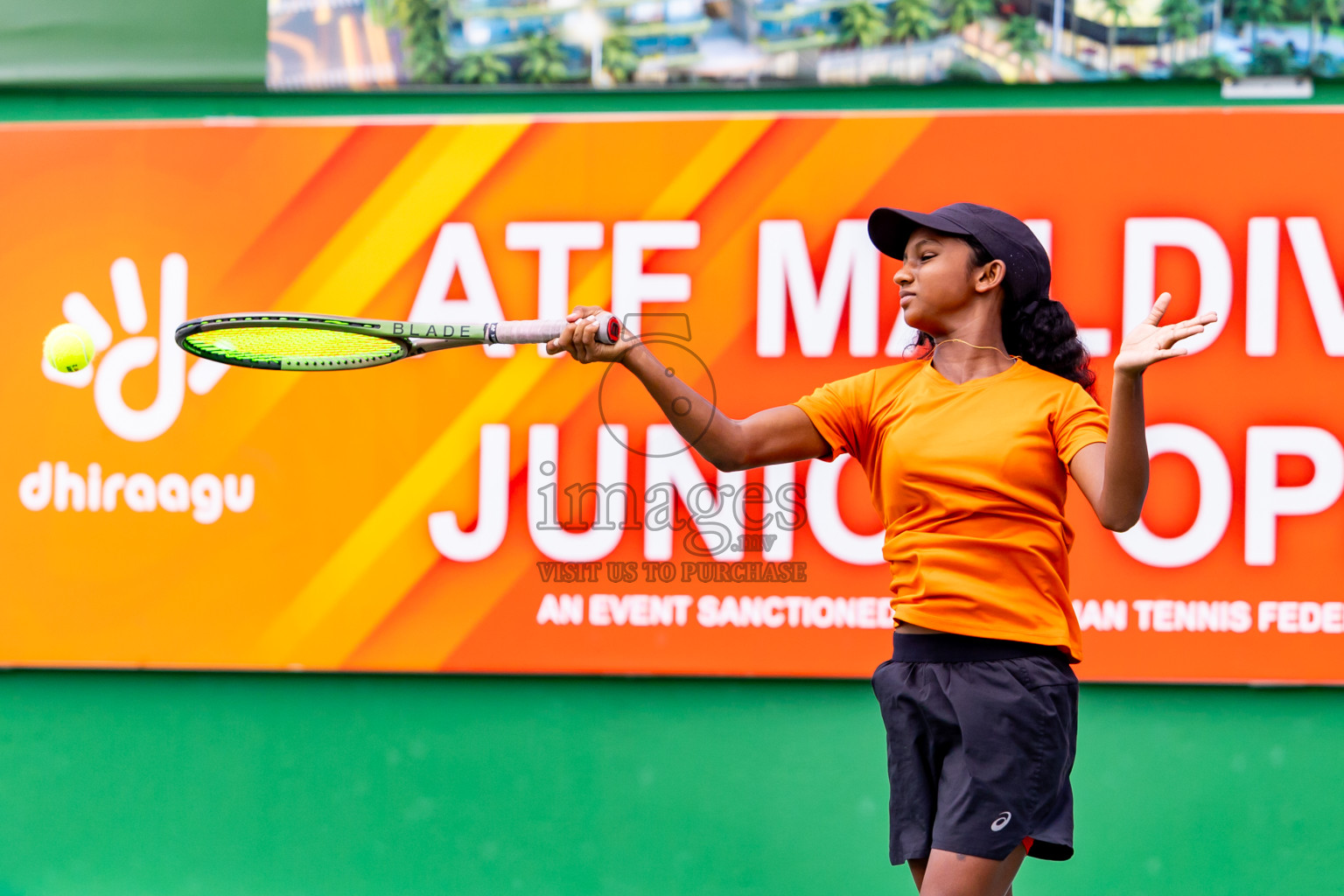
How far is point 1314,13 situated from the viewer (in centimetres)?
355

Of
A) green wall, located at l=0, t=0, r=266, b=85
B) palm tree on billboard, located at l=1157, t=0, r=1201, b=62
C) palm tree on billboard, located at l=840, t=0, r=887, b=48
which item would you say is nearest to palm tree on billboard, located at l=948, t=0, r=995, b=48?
palm tree on billboard, located at l=840, t=0, r=887, b=48

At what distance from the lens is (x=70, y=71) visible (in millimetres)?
3855

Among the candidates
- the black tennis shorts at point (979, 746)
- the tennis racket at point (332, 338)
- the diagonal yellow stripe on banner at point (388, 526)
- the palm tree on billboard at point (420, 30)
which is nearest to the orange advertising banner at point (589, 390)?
the diagonal yellow stripe on banner at point (388, 526)

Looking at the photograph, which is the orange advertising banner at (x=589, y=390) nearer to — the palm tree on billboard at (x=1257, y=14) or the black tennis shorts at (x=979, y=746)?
the palm tree on billboard at (x=1257, y=14)

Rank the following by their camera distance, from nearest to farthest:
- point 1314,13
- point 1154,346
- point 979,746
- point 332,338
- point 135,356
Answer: point 1154,346
point 979,746
point 332,338
point 1314,13
point 135,356

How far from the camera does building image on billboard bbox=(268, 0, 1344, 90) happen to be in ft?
11.8

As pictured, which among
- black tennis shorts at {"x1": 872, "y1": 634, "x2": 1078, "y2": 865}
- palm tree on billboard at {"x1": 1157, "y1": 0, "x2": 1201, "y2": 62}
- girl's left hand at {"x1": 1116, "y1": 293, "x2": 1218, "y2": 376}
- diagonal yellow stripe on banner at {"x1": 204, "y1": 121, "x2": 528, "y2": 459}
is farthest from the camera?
diagonal yellow stripe on banner at {"x1": 204, "y1": 121, "x2": 528, "y2": 459}

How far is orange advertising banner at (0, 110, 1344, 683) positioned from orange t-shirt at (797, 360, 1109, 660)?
138cm

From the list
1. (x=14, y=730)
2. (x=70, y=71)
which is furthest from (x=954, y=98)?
(x=14, y=730)

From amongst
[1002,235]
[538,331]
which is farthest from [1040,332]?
[538,331]

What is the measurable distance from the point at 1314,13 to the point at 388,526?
318 cm

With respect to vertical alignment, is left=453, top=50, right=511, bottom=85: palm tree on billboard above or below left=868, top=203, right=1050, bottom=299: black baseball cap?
above

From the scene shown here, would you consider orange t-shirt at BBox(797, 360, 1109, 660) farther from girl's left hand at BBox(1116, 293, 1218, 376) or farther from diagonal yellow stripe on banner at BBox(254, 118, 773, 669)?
diagonal yellow stripe on banner at BBox(254, 118, 773, 669)

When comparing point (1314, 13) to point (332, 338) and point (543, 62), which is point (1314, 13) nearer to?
point (543, 62)
